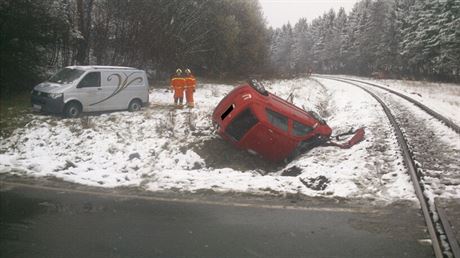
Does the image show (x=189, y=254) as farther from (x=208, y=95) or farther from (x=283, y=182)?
(x=208, y=95)

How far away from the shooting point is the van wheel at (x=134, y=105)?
1702 centimetres

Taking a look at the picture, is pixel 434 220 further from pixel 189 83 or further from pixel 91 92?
pixel 189 83

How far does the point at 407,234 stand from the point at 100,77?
12.3 m

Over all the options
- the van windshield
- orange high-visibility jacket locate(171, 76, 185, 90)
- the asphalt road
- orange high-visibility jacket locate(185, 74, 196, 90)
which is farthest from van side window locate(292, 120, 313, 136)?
the van windshield

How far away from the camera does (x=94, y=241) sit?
19.4 ft

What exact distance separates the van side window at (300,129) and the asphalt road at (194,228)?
4025mm

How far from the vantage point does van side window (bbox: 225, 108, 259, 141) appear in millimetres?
10977

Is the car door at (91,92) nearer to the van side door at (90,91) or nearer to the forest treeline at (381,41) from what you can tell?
the van side door at (90,91)

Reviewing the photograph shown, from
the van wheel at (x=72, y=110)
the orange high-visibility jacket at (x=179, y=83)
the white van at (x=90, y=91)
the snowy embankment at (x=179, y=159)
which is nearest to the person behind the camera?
the snowy embankment at (x=179, y=159)

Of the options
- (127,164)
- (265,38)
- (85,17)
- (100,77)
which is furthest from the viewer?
(265,38)

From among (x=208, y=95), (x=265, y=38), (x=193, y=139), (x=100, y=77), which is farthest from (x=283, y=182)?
(x=265, y=38)

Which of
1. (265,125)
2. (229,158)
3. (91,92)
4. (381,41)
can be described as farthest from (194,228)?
(381,41)

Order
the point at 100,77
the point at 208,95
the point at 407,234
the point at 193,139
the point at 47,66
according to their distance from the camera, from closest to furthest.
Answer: the point at 407,234, the point at 193,139, the point at 100,77, the point at 47,66, the point at 208,95

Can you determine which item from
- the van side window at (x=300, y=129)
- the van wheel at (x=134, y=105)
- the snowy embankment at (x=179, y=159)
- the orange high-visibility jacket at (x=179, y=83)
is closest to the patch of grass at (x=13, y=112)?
the snowy embankment at (x=179, y=159)
